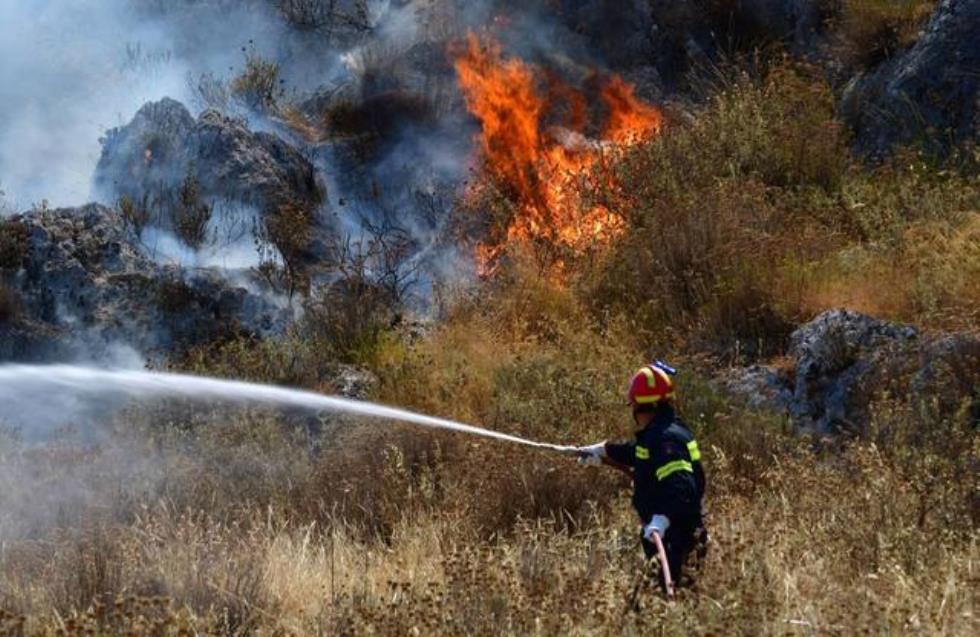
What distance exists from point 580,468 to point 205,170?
293 inches

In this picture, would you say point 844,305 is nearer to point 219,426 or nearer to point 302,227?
point 219,426

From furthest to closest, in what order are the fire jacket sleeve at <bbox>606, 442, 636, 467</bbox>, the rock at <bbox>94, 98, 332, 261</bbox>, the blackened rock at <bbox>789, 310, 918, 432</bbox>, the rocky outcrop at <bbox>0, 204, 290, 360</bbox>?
the rock at <bbox>94, 98, 332, 261</bbox>
the rocky outcrop at <bbox>0, 204, 290, 360</bbox>
the blackened rock at <bbox>789, 310, 918, 432</bbox>
the fire jacket sleeve at <bbox>606, 442, 636, 467</bbox>

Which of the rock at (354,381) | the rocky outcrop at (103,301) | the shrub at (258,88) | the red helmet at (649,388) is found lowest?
the red helmet at (649,388)

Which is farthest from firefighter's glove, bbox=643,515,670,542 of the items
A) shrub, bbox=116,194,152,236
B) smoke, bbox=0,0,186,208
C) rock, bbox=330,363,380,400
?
smoke, bbox=0,0,186,208

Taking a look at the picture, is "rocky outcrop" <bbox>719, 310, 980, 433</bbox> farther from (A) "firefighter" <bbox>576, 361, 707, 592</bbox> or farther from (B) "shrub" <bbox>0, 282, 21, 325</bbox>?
(B) "shrub" <bbox>0, 282, 21, 325</bbox>

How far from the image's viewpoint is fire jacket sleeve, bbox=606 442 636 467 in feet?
18.0

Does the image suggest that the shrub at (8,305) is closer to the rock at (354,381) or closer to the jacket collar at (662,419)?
the rock at (354,381)

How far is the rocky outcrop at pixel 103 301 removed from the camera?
10352 mm

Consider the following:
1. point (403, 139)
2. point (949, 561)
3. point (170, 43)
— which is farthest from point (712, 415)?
point (170, 43)

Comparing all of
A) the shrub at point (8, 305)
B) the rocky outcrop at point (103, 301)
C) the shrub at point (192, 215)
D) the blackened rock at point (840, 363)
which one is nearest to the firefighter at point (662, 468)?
the blackened rock at point (840, 363)

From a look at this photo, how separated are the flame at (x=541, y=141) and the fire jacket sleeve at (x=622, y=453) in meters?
5.57

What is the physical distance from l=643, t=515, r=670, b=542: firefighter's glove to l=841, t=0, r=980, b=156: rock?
7.35m

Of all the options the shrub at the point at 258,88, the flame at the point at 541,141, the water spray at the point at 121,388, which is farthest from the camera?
the shrub at the point at 258,88

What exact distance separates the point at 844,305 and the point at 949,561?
3.66 meters
